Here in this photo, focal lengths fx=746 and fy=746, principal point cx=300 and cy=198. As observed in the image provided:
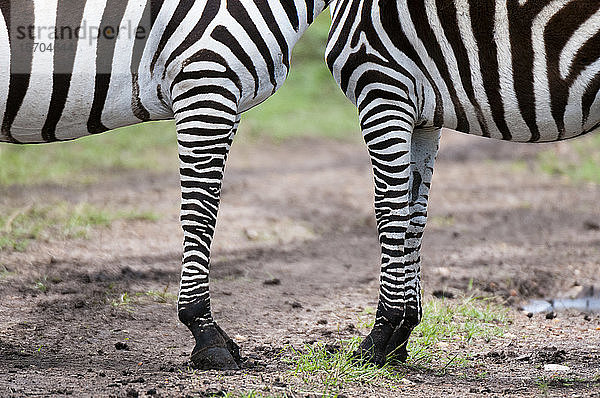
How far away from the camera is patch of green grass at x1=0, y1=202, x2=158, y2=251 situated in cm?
732

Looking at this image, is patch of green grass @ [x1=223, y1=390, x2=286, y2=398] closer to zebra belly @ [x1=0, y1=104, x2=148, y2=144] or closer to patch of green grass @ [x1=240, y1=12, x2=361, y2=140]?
zebra belly @ [x1=0, y1=104, x2=148, y2=144]

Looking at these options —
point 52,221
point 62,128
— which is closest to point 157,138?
point 52,221

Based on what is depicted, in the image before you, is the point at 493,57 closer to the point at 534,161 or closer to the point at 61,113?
the point at 61,113

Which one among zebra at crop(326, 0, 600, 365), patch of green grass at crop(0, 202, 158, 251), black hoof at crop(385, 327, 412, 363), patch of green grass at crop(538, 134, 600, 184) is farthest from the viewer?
patch of green grass at crop(538, 134, 600, 184)

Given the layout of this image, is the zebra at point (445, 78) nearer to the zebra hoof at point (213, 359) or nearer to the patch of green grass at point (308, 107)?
the zebra hoof at point (213, 359)

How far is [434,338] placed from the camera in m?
5.23

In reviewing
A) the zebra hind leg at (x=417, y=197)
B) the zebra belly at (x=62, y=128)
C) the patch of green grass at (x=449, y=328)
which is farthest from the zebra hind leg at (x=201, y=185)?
the patch of green grass at (x=449, y=328)

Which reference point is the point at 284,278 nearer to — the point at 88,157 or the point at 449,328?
the point at 449,328

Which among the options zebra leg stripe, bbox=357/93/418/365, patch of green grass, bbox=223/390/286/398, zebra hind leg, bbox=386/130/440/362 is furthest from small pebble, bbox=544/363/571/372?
patch of green grass, bbox=223/390/286/398

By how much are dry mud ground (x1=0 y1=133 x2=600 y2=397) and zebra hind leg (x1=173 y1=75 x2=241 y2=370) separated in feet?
0.79

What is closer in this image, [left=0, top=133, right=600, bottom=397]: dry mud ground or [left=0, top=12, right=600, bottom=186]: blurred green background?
[left=0, top=133, right=600, bottom=397]: dry mud ground

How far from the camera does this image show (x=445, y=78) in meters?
4.25

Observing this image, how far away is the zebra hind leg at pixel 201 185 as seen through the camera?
4148 millimetres

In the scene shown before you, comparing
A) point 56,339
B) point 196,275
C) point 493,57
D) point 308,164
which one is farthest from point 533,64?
point 308,164
